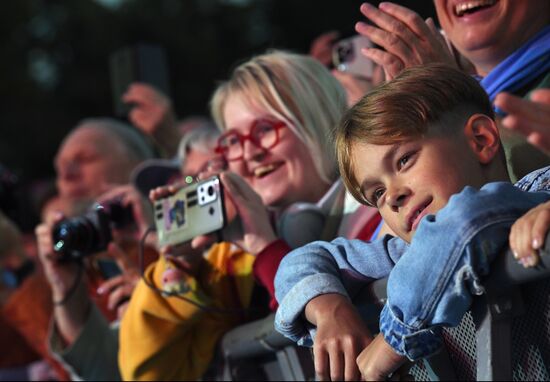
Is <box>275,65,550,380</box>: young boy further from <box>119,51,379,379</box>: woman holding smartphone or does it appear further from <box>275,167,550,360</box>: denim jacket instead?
<box>119,51,379,379</box>: woman holding smartphone

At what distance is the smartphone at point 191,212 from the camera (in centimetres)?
289

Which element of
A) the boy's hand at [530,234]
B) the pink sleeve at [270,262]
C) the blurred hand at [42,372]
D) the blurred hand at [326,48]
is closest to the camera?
the boy's hand at [530,234]

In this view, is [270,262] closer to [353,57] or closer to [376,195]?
[376,195]

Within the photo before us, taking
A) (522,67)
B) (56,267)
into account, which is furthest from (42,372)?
(522,67)

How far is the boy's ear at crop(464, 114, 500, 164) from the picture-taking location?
6.71 feet

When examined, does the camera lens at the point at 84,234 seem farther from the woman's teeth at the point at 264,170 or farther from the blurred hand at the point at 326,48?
the blurred hand at the point at 326,48

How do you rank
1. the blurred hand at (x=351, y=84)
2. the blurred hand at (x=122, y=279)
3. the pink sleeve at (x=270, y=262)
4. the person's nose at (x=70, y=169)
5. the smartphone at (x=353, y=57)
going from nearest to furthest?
the pink sleeve at (x=270, y=262), the blurred hand at (x=351, y=84), the smartphone at (x=353, y=57), the blurred hand at (x=122, y=279), the person's nose at (x=70, y=169)

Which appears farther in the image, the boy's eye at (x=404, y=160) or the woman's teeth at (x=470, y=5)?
the woman's teeth at (x=470, y=5)

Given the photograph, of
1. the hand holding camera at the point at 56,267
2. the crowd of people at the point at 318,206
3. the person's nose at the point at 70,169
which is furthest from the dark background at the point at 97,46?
the hand holding camera at the point at 56,267

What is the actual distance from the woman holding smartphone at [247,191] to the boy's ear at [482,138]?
3.20 ft

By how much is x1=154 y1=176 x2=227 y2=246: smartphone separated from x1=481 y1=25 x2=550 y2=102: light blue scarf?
2.33 feet

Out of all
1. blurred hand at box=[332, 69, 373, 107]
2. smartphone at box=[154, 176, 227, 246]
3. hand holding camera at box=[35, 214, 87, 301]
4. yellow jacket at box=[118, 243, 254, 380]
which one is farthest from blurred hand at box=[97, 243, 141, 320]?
blurred hand at box=[332, 69, 373, 107]

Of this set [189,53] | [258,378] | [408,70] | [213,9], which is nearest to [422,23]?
[408,70]

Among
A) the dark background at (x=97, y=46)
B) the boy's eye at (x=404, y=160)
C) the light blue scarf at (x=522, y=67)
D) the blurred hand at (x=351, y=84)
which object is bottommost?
the dark background at (x=97, y=46)
